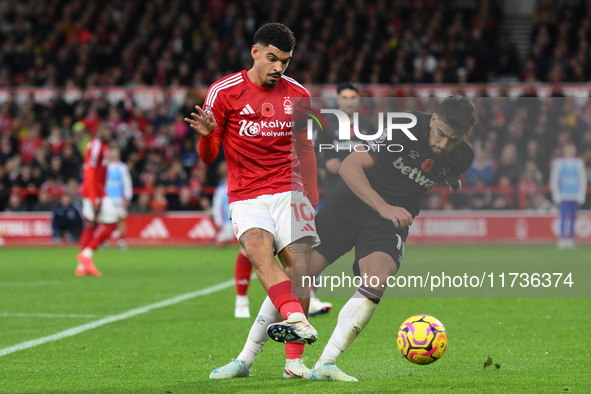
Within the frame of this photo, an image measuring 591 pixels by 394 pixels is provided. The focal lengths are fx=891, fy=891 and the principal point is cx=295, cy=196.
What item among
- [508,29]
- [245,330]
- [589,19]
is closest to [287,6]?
[508,29]

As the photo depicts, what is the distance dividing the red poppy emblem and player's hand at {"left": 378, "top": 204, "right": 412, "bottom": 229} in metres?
0.88

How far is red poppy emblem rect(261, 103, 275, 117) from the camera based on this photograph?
5305 mm

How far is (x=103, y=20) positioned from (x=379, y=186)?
67.6 ft

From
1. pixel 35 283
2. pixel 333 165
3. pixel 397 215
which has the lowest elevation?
pixel 35 283

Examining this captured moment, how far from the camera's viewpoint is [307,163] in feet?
Answer: 18.3

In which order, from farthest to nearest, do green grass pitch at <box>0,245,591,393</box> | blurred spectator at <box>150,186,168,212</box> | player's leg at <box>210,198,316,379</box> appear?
blurred spectator at <box>150,186,168,212</box>
green grass pitch at <box>0,245,591,393</box>
player's leg at <box>210,198,316,379</box>

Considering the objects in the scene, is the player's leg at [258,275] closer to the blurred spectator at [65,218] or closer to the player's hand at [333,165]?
the player's hand at [333,165]

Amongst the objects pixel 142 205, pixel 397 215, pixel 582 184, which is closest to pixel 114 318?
pixel 397 215

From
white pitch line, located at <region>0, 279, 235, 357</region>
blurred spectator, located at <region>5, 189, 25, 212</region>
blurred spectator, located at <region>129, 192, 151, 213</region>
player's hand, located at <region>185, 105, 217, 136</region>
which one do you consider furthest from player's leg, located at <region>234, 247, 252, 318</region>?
blurred spectator, located at <region>5, 189, 25, 212</region>

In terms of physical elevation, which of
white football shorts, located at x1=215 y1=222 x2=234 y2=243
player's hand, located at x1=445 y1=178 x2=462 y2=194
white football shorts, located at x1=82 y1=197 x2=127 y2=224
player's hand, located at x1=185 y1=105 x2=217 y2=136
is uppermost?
player's hand, located at x1=185 y1=105 x2=217 y2=136

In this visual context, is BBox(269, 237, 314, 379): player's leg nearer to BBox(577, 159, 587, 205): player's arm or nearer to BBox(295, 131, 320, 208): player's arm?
BBox(295, 131, 320, 208): player's arm

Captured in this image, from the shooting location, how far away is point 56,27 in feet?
82.5

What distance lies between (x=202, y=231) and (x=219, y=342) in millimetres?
13172

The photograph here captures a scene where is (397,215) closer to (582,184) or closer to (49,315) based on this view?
(49,315)
